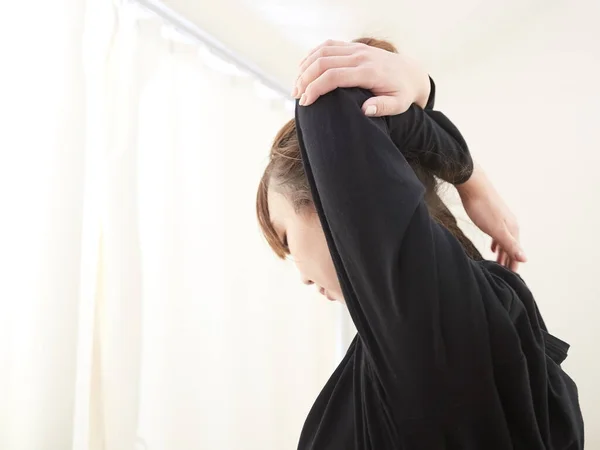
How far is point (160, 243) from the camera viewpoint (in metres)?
1.11

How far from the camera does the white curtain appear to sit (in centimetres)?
90

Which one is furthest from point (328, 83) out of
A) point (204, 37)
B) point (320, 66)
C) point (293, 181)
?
point (204, 37)

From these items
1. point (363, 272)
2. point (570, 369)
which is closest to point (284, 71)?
point (570, 369)

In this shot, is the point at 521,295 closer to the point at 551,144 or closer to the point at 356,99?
the point at 356,99

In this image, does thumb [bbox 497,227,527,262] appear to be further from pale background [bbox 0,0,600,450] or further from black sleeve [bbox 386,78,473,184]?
pale background [bbox 0,0,600,450]

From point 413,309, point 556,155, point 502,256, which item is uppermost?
point 556,155

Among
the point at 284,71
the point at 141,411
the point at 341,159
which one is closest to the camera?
the point at 341,159

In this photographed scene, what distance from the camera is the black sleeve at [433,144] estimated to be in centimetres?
55

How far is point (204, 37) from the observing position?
129 cm

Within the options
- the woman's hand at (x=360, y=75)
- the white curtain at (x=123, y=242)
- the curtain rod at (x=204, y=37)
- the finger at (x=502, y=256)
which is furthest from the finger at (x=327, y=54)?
the curtain rod at (x=204, y=37)

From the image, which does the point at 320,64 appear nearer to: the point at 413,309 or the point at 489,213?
the point at 413,309

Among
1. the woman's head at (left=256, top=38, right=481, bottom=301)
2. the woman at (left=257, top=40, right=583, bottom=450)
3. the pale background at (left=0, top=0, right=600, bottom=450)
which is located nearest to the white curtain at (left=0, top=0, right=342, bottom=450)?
the pale background at (left=0, top=0, right=600, bottom=450)

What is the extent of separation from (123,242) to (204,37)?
586mm

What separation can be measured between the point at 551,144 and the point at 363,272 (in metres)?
1.43
